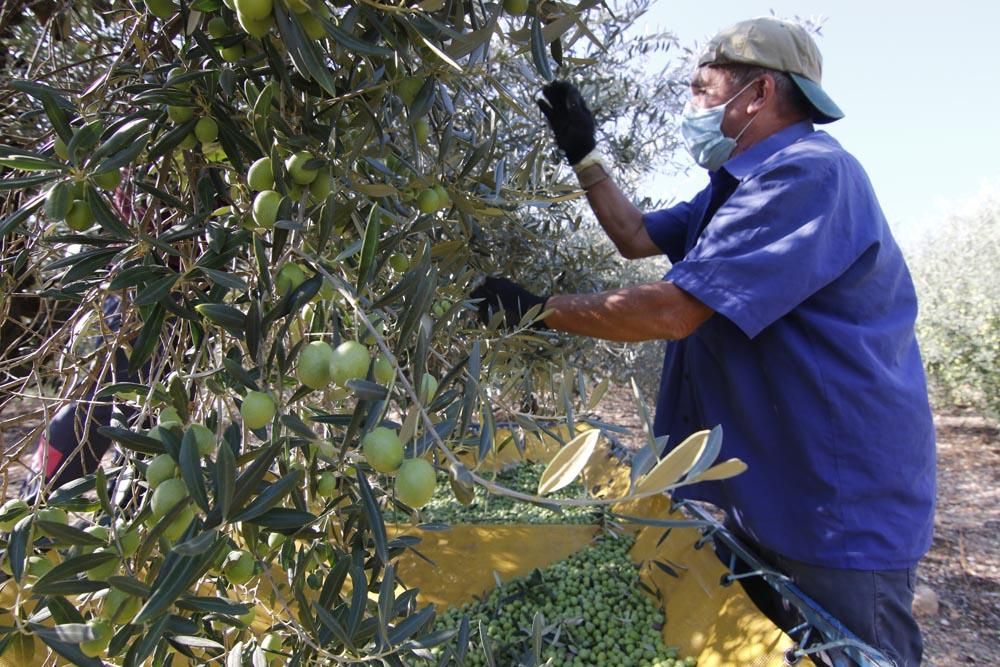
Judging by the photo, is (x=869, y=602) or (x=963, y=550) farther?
(x=963, y=550)

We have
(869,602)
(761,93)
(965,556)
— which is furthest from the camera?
(965,556)

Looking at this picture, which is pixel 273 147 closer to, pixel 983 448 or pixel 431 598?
pixel 431 598

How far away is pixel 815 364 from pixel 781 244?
35 centimetres

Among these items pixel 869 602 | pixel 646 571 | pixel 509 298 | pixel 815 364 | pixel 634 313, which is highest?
pixel 509 298

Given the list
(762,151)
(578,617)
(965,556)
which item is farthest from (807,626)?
(965,556)

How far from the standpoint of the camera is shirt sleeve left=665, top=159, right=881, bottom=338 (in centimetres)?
157

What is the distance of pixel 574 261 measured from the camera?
2.89 m

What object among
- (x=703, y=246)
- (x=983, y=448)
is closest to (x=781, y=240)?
(x=703, y=246)

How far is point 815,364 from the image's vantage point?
65.7 inches

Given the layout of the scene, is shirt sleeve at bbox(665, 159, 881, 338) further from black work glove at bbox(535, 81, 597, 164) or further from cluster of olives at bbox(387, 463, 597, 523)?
cluster of olives at bbox(387, 463, 597, 523)

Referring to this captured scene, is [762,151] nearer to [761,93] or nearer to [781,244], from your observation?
[761,93]

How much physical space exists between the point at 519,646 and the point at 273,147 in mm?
1895

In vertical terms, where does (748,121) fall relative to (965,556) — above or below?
above

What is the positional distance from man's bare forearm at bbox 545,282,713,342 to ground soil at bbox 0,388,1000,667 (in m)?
0.85
